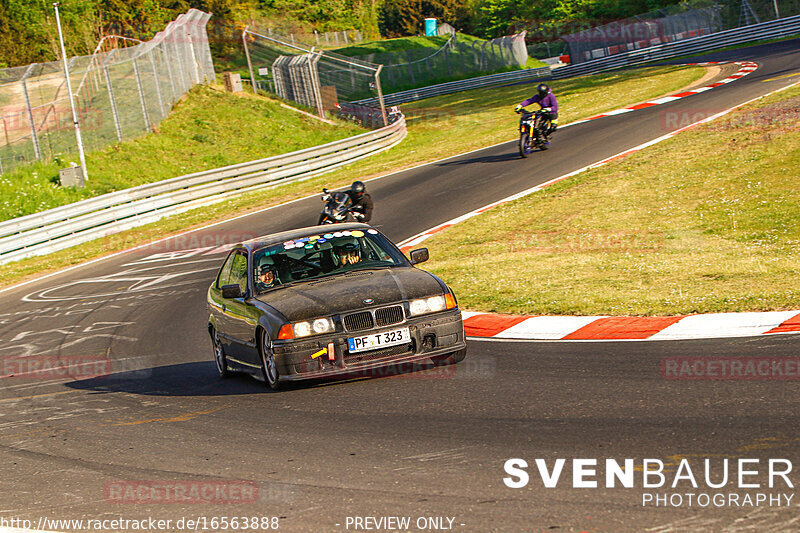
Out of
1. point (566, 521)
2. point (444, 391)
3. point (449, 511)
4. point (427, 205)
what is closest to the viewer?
point (566, 521)

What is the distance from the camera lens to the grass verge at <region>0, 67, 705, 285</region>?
2275 centimetres

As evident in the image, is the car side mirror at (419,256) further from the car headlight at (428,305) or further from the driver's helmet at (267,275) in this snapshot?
the driver's helmet at (267,275)

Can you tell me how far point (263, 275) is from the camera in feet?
29.7

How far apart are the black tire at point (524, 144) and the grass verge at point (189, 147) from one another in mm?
13912

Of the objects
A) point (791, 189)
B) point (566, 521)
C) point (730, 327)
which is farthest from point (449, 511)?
point (791, 189)

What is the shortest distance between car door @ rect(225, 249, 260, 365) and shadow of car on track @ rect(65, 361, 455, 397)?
1.04ft

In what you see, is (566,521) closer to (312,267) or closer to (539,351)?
(539,351)

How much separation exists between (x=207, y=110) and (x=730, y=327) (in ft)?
111

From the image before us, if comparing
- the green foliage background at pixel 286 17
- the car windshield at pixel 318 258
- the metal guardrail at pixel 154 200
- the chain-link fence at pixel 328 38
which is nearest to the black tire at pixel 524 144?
the metal guardrail at pixel 154 200

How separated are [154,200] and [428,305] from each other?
63.6 feet

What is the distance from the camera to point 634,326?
9.09 metres

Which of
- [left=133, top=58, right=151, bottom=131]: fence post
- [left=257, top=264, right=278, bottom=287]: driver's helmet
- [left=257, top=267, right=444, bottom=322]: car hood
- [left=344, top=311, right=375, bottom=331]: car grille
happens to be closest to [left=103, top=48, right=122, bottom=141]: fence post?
[left=133, top=58, right=151, bottom=131]: fence post

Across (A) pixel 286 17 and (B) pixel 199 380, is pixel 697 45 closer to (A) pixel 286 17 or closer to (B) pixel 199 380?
(B) pixel 199 380

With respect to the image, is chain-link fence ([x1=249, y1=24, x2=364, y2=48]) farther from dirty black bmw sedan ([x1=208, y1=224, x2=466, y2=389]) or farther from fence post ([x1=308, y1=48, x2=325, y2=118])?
dirty black bmw sedan ([x1=208, y1=224, x2=466, y2=389])
